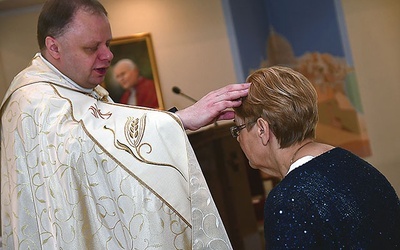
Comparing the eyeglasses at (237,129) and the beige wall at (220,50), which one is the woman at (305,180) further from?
the beige wall at (220,50)

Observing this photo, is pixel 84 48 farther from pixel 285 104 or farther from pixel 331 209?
pixel 331 209

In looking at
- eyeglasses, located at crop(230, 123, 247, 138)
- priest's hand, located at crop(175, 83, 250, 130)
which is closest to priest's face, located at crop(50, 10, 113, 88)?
priest's hand, located at crop(175, 83, 250, 130)

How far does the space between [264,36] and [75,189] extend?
6835mm

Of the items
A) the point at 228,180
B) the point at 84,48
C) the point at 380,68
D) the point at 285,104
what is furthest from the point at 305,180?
the point at 380,68

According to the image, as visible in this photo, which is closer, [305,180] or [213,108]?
[305,180]

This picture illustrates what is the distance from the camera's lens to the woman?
6.21 feet

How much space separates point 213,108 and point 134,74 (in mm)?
5448

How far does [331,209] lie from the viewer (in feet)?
6.28

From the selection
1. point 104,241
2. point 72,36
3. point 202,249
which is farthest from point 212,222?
point 72,36

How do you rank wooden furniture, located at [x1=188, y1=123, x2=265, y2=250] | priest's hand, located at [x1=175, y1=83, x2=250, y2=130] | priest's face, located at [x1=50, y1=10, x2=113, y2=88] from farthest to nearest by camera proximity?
wooden furniture, located at [x1=188, y1=123, x2=265, y2=250] → priest's face, located at [x1=50, y1=10, x2=113, y2=88] → priest's hand, located at [x1=175, y1=83, x2=250, y2=130]

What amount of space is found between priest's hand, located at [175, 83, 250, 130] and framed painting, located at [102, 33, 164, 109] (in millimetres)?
5212

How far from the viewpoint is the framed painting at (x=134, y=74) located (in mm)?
7674

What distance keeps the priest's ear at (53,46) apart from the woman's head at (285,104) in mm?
910

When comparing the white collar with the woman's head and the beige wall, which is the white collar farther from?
the beige wall
